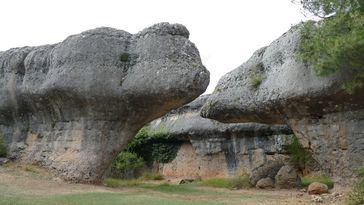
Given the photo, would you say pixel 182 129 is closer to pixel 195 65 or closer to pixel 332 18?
pixel 195 65

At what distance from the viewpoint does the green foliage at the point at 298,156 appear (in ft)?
71.6

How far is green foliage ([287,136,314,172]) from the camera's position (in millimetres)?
21812

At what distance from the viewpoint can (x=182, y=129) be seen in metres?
26.2

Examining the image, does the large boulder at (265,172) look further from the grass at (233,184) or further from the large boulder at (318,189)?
the large boulder at (318,189)

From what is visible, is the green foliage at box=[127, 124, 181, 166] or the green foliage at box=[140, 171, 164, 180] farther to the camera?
the green foliage at box=[127, 124, 181, 166]

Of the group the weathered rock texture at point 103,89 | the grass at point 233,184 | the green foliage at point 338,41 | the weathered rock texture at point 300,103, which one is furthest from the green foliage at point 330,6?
the grass at point 233,184

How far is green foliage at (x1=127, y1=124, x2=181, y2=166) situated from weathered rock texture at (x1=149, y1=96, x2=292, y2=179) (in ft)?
0.94

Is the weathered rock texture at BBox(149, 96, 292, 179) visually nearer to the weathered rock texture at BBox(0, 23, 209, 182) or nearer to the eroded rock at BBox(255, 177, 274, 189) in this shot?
the eroded rock at BBox(255, 177, 274, 189)

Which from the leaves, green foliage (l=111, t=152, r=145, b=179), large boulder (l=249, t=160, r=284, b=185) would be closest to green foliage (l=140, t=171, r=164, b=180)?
green foliage (l=111, t=152, r=145, b=179)

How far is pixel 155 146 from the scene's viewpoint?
2803cm

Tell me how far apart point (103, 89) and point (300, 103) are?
6.35 metres

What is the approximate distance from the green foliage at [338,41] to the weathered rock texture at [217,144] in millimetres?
10199

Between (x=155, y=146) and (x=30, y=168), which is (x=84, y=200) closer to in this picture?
(x=30, y=168)

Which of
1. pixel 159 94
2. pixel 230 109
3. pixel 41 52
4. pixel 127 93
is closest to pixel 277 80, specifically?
pixel 230 109
